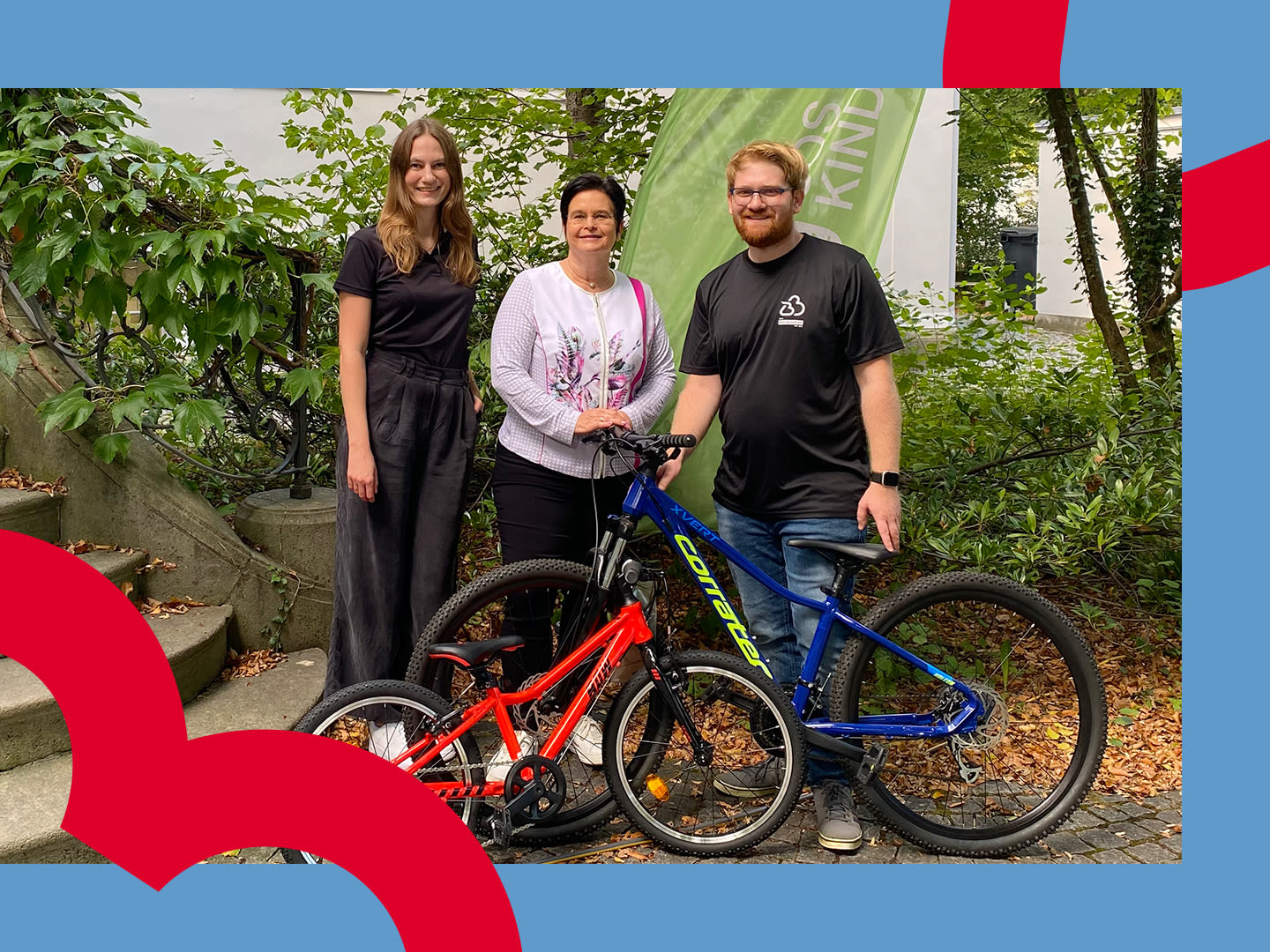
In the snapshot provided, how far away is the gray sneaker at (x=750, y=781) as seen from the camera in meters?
3.64

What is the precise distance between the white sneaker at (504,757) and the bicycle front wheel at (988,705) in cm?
94

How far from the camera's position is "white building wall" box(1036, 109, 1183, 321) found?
5.88 metres

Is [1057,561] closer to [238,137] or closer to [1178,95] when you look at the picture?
[1178,95]

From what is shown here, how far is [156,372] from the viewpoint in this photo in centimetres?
481

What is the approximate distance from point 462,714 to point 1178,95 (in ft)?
15.9

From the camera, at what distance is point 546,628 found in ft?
12.3

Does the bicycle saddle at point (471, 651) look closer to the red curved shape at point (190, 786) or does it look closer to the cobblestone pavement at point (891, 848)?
the red curved shape at point (190, 786)

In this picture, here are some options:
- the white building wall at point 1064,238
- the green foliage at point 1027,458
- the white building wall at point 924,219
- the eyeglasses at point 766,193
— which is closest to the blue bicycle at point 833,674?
the green foliage at point 1027,458

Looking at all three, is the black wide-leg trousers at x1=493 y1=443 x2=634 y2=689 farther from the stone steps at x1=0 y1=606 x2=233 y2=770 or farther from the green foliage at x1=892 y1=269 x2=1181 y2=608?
the stone steps at x1=0 y1=606 x2=233 y2=770

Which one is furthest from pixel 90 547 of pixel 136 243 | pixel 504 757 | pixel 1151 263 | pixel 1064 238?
pixel 1064 238

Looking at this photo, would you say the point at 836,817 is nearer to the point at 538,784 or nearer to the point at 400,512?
the point at 538,784

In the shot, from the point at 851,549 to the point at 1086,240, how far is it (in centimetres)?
307

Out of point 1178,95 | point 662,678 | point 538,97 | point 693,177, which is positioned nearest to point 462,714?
point 662,678

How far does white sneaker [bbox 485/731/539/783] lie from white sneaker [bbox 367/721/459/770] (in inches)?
4.8
